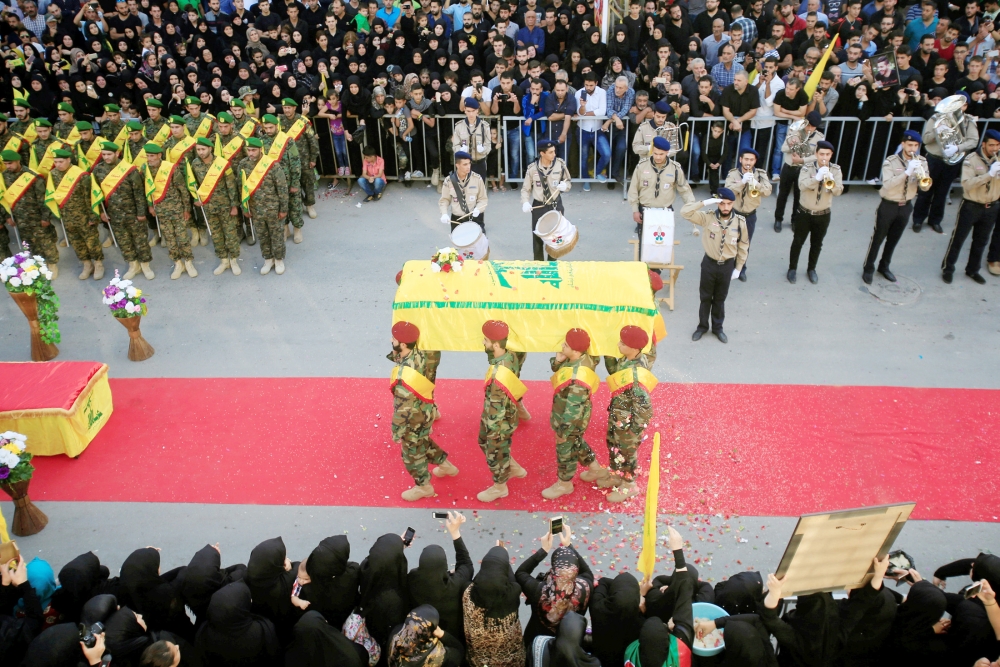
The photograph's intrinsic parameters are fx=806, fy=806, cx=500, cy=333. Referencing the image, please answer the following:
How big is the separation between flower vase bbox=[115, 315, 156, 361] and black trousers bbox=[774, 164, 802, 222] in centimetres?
702

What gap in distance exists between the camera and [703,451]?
21.1ft

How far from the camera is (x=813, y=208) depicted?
27.2 ft

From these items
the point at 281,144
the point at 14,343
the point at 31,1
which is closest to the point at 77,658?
the point at 14,343

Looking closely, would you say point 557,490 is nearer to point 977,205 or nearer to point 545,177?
point 545,177

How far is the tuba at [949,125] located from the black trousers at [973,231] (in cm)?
85

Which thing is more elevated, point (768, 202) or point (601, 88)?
point (601, 88)

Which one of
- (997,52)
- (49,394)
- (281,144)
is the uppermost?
(997,52)

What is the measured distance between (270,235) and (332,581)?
5786 mm

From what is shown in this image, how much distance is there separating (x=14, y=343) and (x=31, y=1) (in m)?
8.16

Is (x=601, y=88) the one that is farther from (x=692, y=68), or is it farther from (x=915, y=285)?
(x=915, y=285)

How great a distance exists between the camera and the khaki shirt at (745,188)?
807 cm

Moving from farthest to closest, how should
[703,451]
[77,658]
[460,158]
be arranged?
1. [460,158]
2. [703,451]
3. [77,658]

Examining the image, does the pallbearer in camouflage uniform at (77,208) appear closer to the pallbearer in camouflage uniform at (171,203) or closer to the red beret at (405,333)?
the pallbearer in camouflage uniform at (171,203)

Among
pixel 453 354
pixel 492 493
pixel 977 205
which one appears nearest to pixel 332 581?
pixel 492 493
